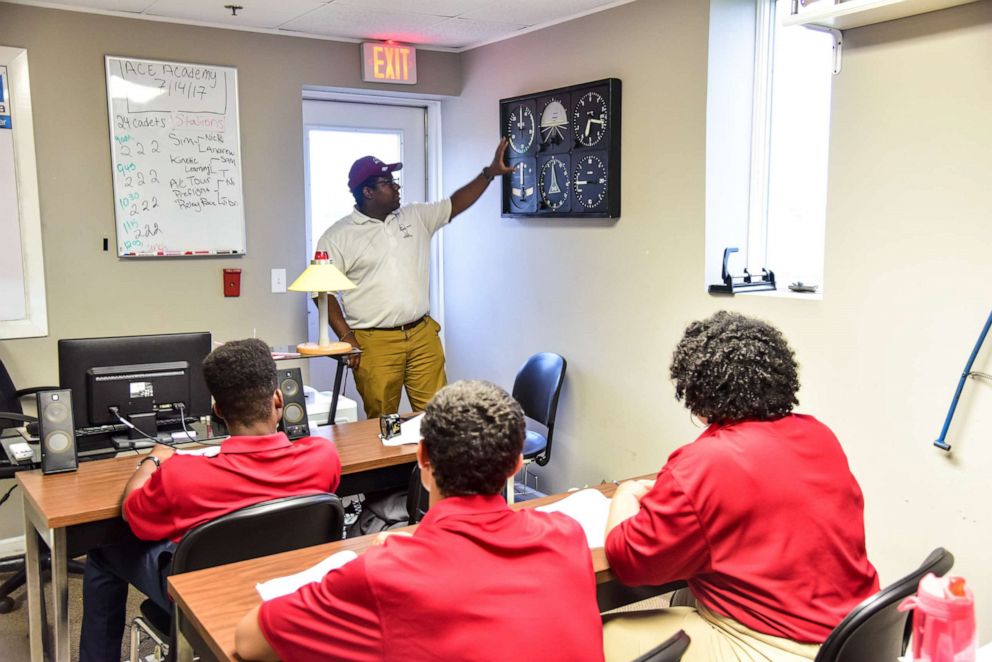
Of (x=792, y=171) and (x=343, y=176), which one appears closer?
(x=792, y=171)

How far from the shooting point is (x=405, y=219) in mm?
4324

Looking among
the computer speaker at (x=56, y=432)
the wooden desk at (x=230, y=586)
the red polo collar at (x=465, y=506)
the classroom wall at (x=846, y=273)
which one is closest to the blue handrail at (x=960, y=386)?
the classroom wall at (x=846, y=273)

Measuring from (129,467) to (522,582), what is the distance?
171cm

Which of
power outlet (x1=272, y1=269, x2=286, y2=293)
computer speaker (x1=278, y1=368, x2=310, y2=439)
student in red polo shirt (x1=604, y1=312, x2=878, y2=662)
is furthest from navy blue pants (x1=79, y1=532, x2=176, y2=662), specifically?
power outlet (x1=272, y1=269, x2=286, y2=293)

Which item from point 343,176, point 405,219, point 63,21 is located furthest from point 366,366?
point 63,21

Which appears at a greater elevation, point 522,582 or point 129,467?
point 522,582

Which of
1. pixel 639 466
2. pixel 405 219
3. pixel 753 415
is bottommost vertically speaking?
pixel 639 466

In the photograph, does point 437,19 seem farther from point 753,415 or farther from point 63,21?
point 753,415

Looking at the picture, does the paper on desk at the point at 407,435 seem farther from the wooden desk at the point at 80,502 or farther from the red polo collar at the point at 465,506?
the red polo collar at the point at 465,506

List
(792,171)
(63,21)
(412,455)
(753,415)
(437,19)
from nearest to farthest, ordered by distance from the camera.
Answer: (753,415)
(412,455)
(792,171)
(63,21)
(437,19)

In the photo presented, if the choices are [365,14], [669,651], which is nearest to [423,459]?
[669,651]

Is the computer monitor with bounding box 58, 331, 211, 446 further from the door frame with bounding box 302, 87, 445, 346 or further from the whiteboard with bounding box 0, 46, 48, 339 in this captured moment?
the door frame with bounding box 302, 87, 445, 346

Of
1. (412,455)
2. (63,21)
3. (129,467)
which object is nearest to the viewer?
(129,467)

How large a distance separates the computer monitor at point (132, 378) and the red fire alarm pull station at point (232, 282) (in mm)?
1481
